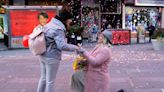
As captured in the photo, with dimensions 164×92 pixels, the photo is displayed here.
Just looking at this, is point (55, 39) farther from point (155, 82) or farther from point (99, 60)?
point (155, 82)

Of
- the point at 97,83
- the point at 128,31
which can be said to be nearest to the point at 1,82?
the point at 97,83

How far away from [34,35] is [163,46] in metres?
12.9

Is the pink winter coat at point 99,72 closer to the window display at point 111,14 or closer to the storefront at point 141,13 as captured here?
the storefront at point 141,13

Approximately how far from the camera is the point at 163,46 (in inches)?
734

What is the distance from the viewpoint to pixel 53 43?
6523mm

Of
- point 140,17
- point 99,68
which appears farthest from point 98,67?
point 140,17

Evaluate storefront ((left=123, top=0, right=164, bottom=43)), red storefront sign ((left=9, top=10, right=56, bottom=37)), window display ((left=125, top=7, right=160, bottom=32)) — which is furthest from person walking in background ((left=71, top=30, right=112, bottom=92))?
window display ((left=125, top=7, right=160, bottom=32))

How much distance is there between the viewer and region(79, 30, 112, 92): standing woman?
17.3ft

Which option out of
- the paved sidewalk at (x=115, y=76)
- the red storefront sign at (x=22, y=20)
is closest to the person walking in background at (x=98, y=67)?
the paved sidewalk at (x=115, y=76)

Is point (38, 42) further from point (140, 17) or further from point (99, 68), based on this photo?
point (140, 17)

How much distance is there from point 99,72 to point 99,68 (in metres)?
0.05

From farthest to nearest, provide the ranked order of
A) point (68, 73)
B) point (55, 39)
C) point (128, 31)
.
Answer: point (128, 31), point (68, 73), point (55, 39)

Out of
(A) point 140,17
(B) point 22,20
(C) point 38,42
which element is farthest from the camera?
(A) point 140,17

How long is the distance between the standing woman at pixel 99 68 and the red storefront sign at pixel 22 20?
1621cm
